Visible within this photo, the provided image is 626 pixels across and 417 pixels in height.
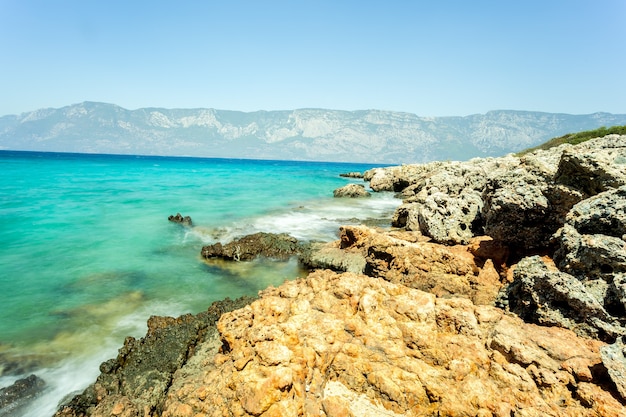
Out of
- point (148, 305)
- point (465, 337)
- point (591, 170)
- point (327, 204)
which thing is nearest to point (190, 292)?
point (148, 305)

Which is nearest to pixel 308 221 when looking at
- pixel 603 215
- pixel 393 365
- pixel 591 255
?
pixel 603 215

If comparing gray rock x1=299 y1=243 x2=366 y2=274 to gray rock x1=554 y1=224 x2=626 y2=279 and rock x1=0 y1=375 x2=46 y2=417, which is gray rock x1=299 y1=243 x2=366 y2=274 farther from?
rock x1=0 y1=375 x2=46 y2=417

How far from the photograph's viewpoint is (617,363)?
3418 mm

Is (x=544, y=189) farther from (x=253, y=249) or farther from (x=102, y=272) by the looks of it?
(x=102, y=272)

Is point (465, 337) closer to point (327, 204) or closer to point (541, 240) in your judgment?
point (541, 240)

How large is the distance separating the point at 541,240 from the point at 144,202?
28875 millimetres

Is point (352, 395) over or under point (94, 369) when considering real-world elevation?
over

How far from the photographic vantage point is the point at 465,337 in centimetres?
449

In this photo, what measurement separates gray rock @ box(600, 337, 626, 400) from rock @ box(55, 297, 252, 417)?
596 centimetres

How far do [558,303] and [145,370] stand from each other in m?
7.16

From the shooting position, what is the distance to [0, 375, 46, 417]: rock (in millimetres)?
5629

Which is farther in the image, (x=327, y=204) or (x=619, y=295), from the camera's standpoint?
(x=327, y=204)

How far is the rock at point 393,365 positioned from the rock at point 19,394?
323 cm

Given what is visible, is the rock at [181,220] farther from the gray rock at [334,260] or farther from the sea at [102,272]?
the gray rock at [334,260]
